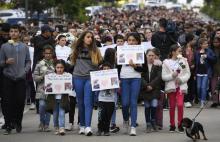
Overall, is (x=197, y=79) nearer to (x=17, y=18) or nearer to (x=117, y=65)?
(x=117, y=65)

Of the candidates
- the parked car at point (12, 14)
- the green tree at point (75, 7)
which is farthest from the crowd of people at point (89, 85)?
the parked car at point (12, 14)

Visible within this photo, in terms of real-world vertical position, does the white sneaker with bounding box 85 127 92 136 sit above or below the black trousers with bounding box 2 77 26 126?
below

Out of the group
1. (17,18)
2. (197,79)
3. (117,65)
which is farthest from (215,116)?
(17,18)

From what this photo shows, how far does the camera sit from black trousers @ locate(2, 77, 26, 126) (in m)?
14.3

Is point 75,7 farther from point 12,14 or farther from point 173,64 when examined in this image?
point 173,64

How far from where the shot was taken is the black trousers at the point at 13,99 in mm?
14305

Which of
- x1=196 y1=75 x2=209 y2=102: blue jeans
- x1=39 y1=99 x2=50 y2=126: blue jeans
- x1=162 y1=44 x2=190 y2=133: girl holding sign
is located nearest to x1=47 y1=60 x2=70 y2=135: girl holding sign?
x1=39 y1=99 x2=50 y2=126: blue jeans

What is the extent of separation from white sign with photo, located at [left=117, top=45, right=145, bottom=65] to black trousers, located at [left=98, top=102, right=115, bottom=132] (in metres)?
0.82

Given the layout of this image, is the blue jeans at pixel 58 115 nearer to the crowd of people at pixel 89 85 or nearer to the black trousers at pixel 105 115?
the crowd of people at pixel 89 85

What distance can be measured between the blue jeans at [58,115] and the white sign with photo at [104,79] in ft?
2.67

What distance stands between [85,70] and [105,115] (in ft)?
2.97

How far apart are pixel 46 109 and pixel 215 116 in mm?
4585

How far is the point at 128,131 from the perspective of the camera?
14.3m

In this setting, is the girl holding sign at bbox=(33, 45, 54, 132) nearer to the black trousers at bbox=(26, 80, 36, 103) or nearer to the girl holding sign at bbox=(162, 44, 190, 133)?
the girl holding sign at bbox=(162, 44, 190, 133)
